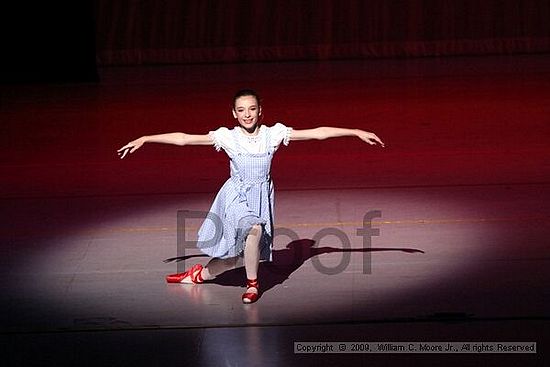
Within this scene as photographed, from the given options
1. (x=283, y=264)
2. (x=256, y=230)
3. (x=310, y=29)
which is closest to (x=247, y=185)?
(x=256, y=230)

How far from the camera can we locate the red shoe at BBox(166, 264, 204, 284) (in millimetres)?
6223

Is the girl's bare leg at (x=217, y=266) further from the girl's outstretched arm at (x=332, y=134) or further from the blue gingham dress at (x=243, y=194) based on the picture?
the girl's outstretched arm at (x=332, y=134)

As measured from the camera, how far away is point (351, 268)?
6.39m

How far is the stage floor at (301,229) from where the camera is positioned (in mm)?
5348

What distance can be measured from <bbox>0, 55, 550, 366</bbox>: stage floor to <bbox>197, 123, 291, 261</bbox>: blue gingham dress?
295mm

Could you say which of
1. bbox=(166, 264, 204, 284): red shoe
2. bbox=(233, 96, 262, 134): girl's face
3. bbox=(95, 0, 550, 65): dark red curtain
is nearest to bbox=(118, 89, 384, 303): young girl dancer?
bbox=(233, 96, 262, 134): girl's face

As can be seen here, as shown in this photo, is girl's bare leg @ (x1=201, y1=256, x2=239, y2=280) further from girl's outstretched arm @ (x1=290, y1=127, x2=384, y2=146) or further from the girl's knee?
girl's outstretched arm @ (x1=290, y1=127, x2=384, y2=146)

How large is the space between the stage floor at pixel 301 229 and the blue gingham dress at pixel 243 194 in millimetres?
295

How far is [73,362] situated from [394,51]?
11588 mm

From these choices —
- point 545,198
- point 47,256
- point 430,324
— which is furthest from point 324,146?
point 430,324

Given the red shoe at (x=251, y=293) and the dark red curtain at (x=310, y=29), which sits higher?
the dark red curtain at (x=310, y=29)

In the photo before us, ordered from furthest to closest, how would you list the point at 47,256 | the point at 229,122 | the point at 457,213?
the point at 229,122 → the point at 457,213 → the point at 47,256

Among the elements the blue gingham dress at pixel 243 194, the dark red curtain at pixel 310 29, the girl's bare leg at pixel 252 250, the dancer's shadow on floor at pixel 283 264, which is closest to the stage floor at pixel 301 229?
the dancer's shadow on floor at pixel 283 264

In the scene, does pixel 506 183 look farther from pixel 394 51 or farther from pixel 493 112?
pixel 394 51
